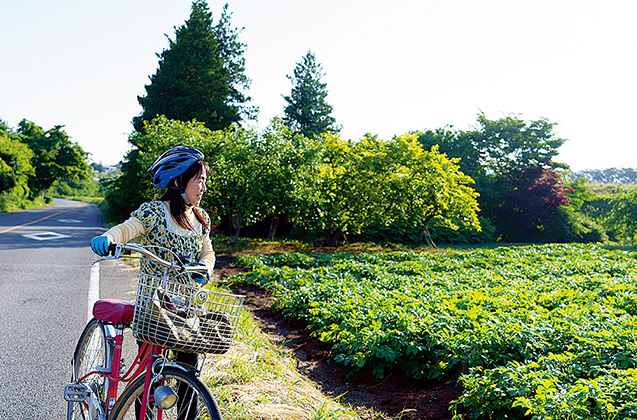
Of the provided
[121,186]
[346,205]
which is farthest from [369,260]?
[121,186]

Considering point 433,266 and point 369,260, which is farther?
point 369,260

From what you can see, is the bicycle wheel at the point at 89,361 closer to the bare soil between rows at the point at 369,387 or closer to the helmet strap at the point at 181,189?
the helmet strap at the point at 181,189

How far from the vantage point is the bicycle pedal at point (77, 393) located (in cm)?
267

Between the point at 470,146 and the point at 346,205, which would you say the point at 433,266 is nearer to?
the point at 346,205

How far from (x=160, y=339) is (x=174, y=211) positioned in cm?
87

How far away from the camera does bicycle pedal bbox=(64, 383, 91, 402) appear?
105 inches

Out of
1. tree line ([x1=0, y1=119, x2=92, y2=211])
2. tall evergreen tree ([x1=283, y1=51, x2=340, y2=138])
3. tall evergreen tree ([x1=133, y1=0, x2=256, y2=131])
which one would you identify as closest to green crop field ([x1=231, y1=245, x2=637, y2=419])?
tall evergreen tree ([x1=133, y1=0, x2=256, y2=131])

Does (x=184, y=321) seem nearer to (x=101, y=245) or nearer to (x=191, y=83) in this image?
(x=101, y=245)

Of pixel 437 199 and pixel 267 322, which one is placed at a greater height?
pixel 437 199

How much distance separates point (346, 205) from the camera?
16.1 meters

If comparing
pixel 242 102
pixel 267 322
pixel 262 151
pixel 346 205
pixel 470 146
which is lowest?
pixel 267 322

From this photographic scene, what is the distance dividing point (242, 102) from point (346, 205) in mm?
21763

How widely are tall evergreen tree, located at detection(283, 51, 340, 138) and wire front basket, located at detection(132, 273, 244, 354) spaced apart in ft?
119

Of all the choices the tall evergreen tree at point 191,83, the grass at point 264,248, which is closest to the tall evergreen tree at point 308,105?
the tall evergreen tree at point 191,83
